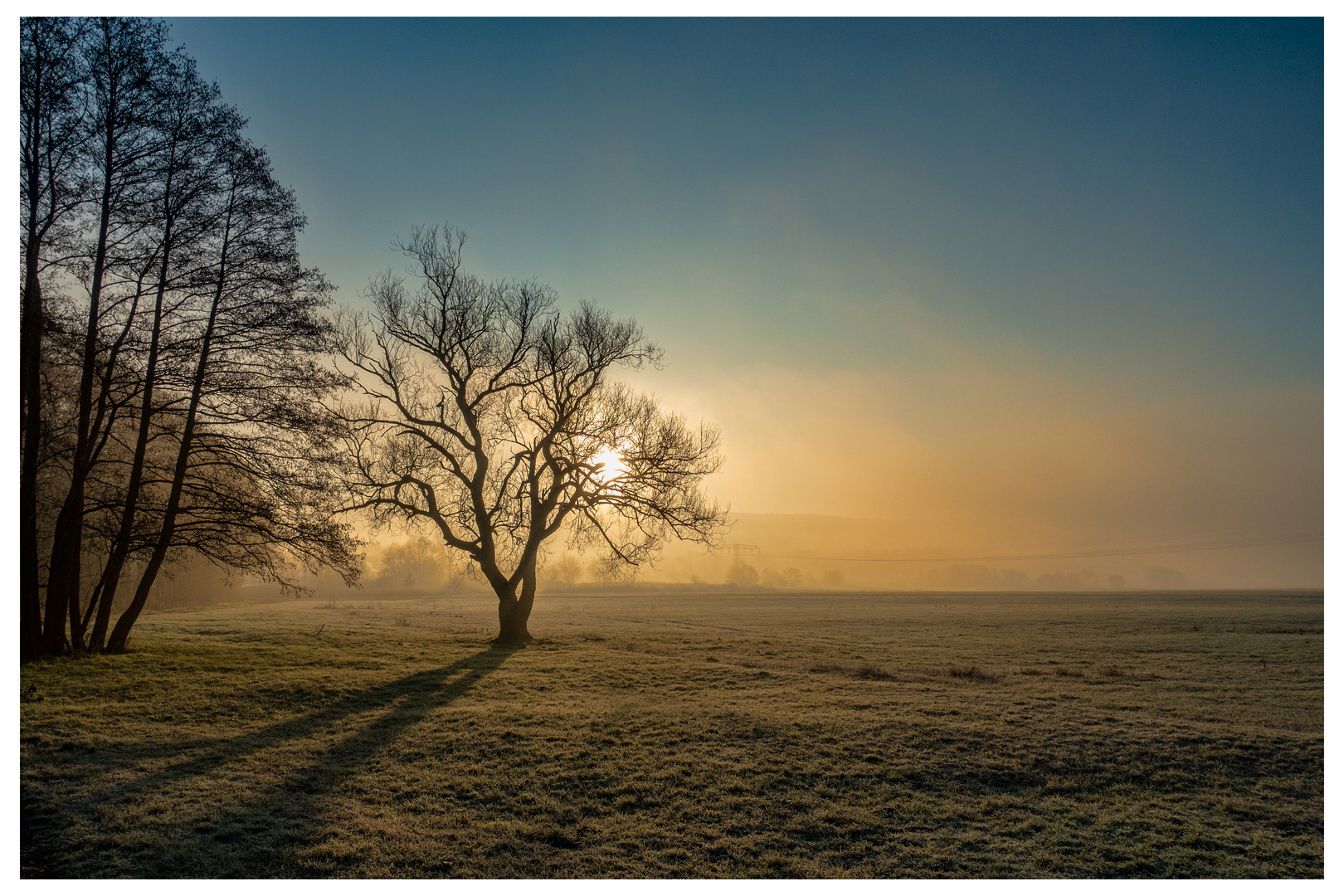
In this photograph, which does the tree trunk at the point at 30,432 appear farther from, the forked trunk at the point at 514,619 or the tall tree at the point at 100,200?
Result: the forked trunk at the point at 514,619

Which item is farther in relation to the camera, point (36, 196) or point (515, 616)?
point (515, 616)

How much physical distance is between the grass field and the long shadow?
48 millimetres

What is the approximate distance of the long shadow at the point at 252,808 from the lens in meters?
7.50

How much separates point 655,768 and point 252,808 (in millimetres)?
6135

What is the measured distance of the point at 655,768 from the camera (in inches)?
441

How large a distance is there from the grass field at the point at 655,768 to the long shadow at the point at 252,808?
0.16 feet

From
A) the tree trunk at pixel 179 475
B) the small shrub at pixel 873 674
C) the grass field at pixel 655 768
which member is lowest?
the small shrub at pixel 873 674

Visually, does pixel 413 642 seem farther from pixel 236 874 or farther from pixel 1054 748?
pixel 1054 748

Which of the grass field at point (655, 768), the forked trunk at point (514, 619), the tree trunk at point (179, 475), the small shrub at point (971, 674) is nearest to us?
the grass field at point (655, 768)

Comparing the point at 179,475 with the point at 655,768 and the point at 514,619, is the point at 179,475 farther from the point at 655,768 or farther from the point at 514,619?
the point at 655,768

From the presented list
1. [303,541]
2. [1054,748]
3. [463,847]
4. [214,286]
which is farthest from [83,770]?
[1054,748]

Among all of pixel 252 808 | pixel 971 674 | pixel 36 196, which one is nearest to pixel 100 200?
pixel 36 196

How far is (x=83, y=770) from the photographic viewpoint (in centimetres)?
999

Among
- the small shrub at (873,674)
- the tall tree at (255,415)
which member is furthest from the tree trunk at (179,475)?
the small shrub at (873,674)
